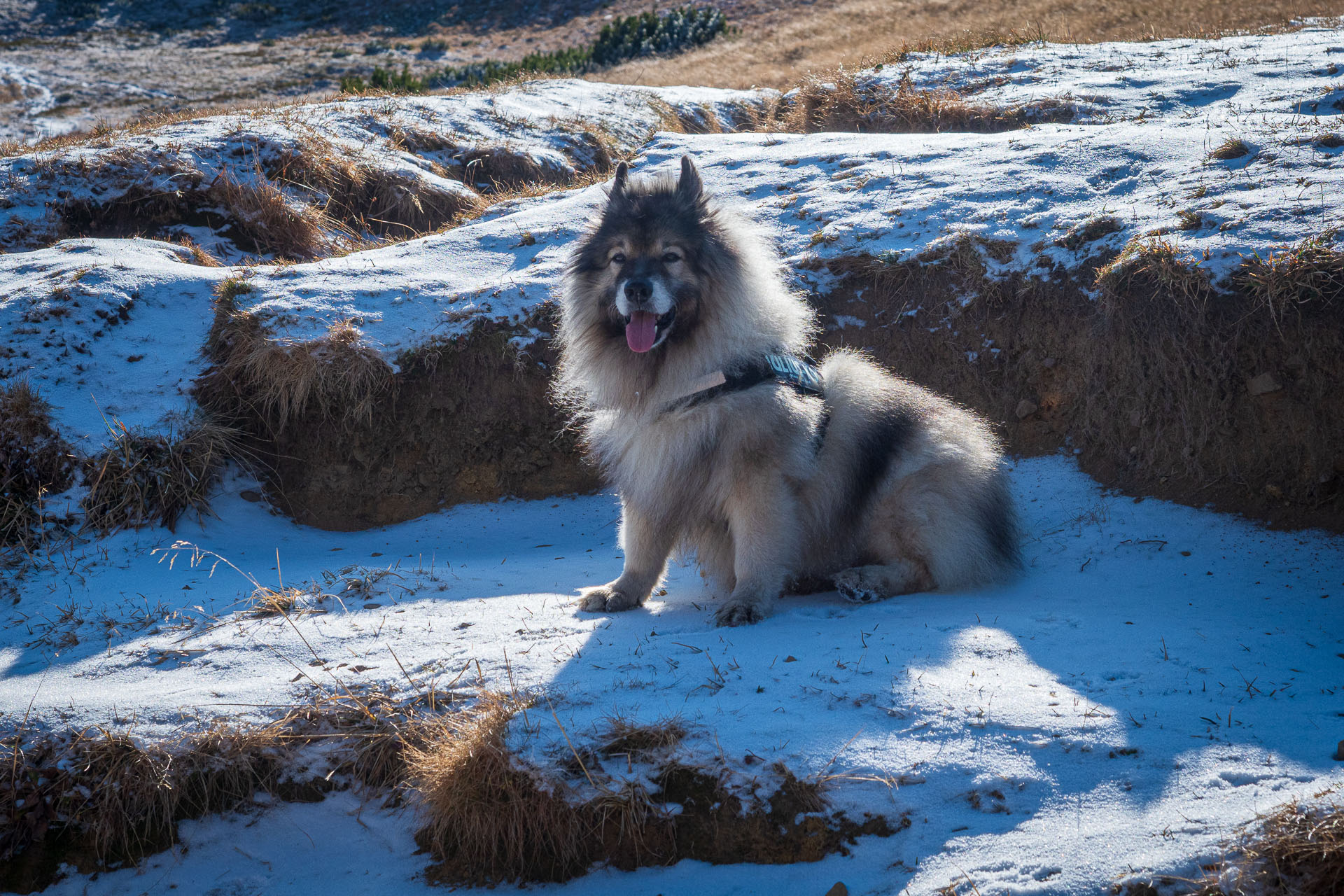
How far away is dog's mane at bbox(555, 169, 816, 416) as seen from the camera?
421 centimetres

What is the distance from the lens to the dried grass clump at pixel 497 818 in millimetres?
2812

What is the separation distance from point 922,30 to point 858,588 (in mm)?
18716

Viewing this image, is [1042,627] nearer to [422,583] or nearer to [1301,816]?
[1301,816]

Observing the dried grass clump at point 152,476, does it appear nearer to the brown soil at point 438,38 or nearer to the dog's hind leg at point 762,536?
the dog's hind leg at point 762,536

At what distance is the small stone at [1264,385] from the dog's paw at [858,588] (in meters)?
2.44

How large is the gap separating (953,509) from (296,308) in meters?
4.89

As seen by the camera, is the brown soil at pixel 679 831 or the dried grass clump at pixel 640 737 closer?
the brown soil at pixel 679 831

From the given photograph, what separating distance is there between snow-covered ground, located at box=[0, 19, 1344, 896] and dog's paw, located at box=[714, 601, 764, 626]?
0.43ft

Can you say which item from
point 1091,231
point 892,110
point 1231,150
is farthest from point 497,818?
point 892,110

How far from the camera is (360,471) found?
608cm

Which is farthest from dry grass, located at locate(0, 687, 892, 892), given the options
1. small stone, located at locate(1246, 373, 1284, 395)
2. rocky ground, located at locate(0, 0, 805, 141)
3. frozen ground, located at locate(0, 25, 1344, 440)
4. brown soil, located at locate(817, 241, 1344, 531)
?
rocky ground, located at locate(0, 0, 805, 141)

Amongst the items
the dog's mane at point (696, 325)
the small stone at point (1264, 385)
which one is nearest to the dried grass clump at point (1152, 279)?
the small stone at point (1264, 385)

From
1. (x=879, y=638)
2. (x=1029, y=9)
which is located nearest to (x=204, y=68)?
(x=1029, y=9)

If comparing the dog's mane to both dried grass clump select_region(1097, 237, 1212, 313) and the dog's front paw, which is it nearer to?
the dog's front paw
